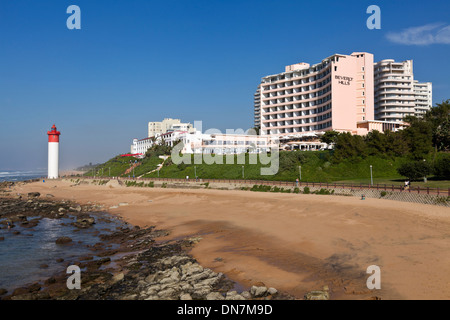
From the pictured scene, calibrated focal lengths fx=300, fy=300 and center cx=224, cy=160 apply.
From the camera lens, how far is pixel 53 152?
81.8 m

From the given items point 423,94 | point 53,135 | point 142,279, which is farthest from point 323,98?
point 423,94

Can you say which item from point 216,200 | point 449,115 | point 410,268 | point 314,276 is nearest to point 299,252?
point 314,276

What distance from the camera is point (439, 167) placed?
3453 cm

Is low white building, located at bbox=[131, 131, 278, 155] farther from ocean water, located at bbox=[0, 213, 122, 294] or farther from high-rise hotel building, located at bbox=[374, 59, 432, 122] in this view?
ocean water, located at bbox=[0, 213, 122, 294]

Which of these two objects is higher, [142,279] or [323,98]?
[323,98]

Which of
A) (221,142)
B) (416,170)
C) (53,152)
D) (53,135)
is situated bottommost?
(416,170)

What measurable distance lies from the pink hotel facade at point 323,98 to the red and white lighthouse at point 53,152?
57.6m

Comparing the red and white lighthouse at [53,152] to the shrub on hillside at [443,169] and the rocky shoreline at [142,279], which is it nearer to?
the rocky shoreline at [142,279]

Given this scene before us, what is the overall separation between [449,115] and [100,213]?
5843cm

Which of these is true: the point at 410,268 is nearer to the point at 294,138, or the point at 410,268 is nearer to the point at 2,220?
the point at 2,220

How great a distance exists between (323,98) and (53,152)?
73.2 m
